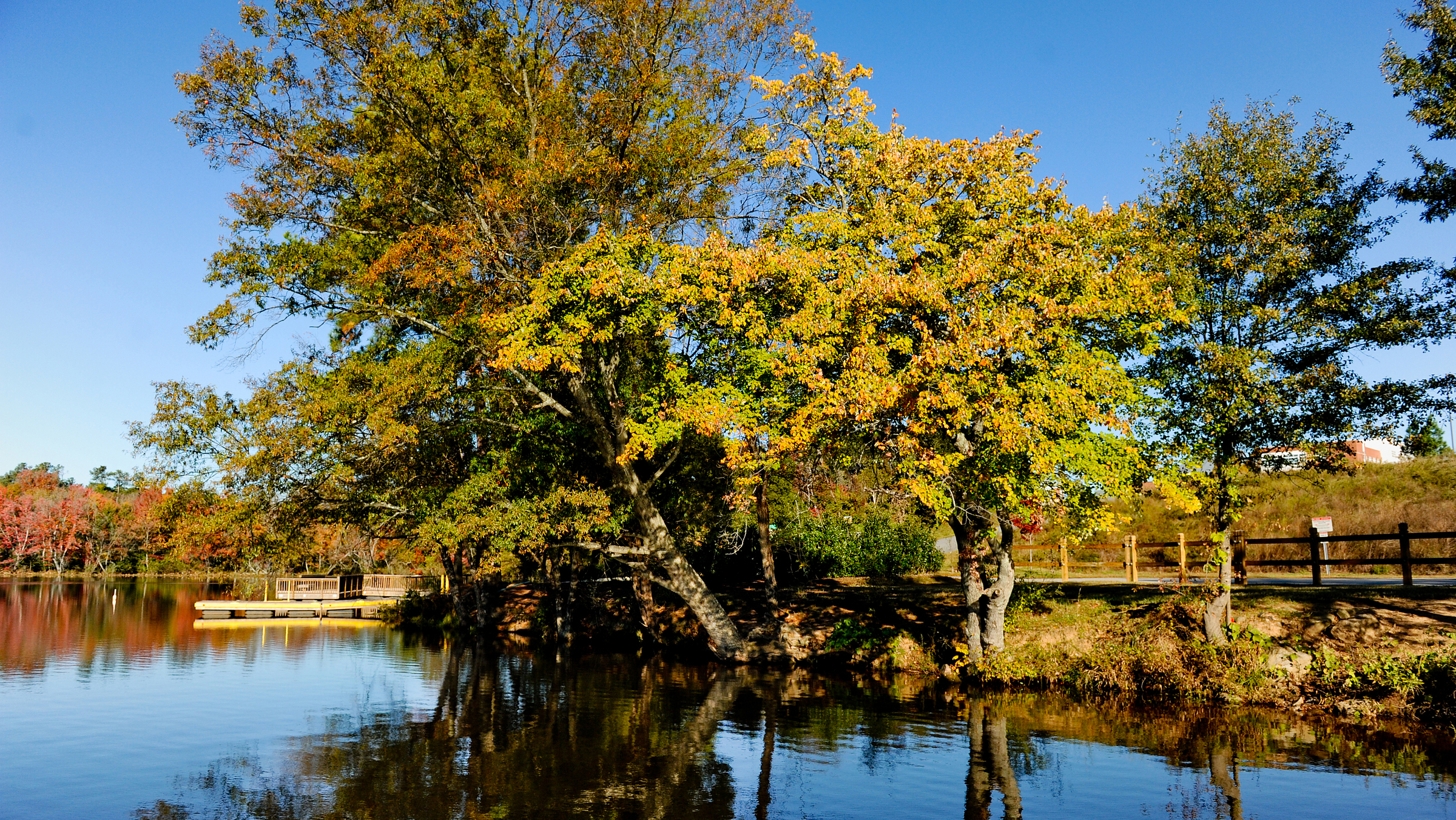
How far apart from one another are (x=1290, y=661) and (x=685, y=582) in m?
14.4

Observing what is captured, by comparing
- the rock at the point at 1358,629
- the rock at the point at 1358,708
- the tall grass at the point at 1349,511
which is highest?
the tall grass at the point at 1349,511

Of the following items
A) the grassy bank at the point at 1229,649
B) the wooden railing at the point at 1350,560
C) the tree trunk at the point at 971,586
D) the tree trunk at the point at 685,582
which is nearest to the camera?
the grassy bank at the point at 1229,649

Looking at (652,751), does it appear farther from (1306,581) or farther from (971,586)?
(1306,581)

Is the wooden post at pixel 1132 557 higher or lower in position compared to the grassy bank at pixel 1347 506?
lower

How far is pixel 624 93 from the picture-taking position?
83.0 feet

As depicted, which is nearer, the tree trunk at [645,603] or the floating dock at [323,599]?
the tree trunk at [645,603]

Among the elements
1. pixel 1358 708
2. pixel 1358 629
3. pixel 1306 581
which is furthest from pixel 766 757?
pixel 1306 581

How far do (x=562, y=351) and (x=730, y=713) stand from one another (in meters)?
8.78

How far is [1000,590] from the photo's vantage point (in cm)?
→ 2042

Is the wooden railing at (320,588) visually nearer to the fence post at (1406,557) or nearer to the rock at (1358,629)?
the rock at (1358,629)

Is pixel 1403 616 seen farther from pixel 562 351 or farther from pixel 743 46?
pixel 743 46

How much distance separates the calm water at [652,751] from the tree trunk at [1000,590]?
1.64 m

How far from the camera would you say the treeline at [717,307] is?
58.6 ft

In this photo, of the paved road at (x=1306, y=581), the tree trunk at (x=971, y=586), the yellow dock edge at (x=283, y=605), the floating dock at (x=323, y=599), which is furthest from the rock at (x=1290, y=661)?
the yellow dock edge at (x=283, y=605)
